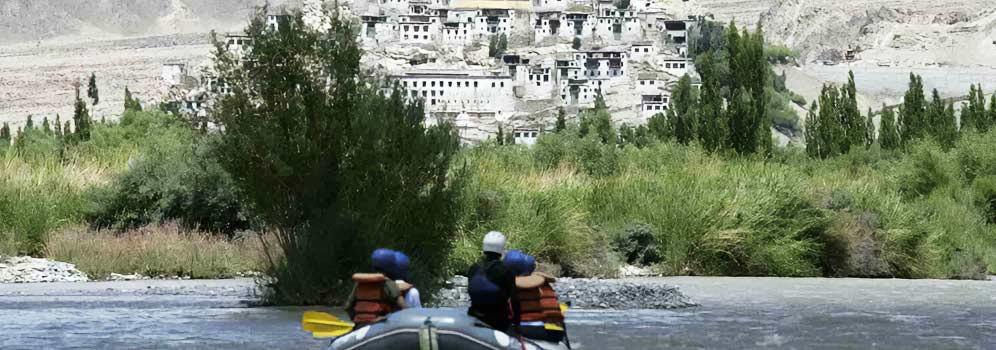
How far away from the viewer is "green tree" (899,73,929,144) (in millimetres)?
52094

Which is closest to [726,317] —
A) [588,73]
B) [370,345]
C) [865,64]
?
[370,345]

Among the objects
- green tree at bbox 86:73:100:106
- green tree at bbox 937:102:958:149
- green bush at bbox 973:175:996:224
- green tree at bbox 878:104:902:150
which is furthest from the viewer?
green tree at bbox 86:73:100:106

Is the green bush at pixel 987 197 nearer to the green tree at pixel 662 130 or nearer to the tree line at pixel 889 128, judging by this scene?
the tree line at pixel 889 128

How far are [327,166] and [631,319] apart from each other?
12.9 feet

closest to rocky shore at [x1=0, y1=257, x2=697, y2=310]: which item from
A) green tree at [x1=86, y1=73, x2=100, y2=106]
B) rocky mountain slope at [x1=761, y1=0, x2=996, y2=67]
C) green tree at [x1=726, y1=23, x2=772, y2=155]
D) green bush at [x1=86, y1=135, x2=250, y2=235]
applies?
green bush at [x1=86, y1=135, x2=250, y2=235]

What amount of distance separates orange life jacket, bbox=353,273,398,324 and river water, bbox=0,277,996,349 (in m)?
4.48

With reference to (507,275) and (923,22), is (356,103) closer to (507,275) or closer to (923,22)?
Result: (507,275)

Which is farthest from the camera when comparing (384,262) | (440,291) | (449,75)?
(449,75)

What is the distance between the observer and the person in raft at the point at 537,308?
35.5ft

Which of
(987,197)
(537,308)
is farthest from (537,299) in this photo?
(987,197)

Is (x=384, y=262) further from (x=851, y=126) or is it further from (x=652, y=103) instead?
(x=652, y=103)

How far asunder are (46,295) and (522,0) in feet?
509

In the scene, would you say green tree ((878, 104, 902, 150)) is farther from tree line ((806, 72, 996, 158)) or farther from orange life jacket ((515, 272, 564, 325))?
orange life jacket ((515, 272, 564, 325))

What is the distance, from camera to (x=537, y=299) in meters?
10.9
